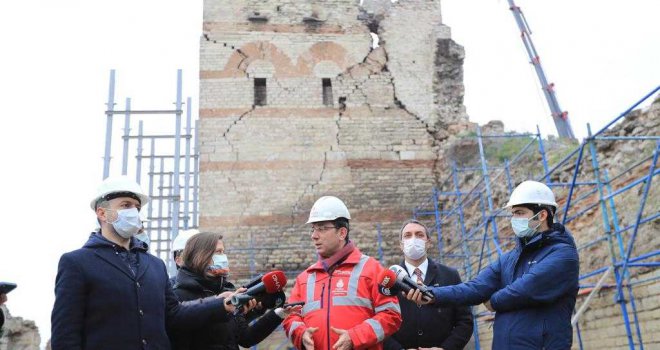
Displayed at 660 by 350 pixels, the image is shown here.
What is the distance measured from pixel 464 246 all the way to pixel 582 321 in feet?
13.4

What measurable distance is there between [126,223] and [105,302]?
0.47 meters

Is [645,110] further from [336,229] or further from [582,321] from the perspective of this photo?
[336,229]

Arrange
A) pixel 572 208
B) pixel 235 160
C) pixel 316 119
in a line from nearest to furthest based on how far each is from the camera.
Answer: pixel 572 208
pixel 235 160
pixel 316 119

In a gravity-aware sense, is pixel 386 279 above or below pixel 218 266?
below

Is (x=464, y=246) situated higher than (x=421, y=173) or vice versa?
→ (x=421, y=173)

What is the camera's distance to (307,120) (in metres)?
13.8

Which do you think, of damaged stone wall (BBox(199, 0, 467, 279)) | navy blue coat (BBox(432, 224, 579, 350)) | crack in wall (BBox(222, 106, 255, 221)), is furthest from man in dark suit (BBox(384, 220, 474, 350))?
crack in wall (BBox(222, 106, 255, 221))

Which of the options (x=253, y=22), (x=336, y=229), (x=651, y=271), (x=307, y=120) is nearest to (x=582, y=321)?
(x=651, y=271)

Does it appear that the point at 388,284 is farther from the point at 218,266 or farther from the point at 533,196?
the point at 218,266

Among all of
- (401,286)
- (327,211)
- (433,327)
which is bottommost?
(433,327)

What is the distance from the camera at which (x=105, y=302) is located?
3.06 m

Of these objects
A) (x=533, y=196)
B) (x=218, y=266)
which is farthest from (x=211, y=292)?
(x=533, y=196)

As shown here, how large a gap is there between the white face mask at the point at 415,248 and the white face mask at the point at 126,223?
193 centimetres

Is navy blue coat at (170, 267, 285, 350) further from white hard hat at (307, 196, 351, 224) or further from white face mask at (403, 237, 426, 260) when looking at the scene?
white face mask at (403, 237, 426, 260)
